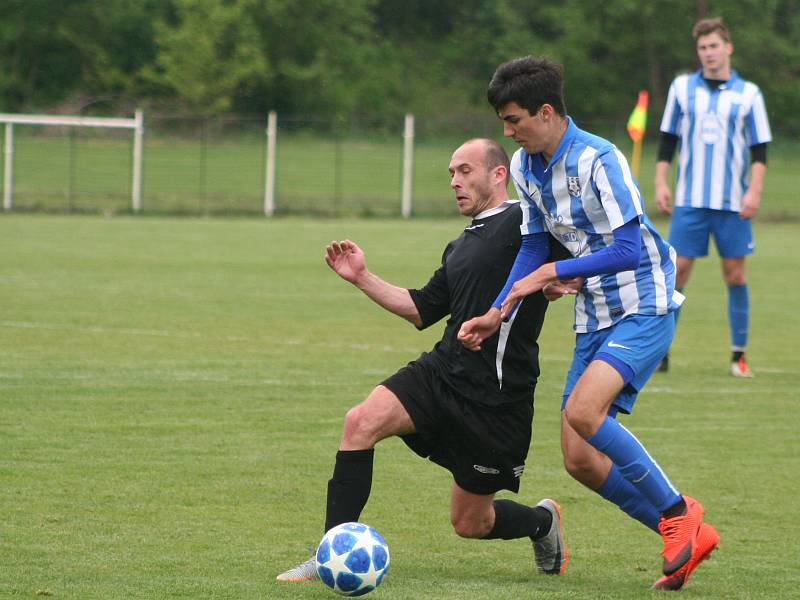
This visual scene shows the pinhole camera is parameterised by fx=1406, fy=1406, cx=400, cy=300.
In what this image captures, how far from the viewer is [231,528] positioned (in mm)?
5695

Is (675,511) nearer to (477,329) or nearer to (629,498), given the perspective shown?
(629,498)

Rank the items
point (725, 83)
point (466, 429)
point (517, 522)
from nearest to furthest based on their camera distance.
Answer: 1. point (466, 429)
2. point (517, 522)
3. point (725, 83)

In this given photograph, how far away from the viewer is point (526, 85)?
4.96 meters

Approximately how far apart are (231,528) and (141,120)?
25.8 meters

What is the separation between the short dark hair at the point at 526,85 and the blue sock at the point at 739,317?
5.55 metres

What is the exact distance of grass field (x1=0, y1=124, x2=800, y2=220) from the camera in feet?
103

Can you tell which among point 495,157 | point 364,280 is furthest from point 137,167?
point 495,157

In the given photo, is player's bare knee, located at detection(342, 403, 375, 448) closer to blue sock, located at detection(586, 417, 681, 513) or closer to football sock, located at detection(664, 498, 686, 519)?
blue sock, located at detection(586, 417, 681, 513)

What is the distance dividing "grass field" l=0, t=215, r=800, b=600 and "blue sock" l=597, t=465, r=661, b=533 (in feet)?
0.71

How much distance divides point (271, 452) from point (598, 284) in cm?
256

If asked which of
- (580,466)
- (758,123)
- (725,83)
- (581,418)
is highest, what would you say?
(725,83)

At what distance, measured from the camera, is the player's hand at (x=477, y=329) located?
497 centimetres

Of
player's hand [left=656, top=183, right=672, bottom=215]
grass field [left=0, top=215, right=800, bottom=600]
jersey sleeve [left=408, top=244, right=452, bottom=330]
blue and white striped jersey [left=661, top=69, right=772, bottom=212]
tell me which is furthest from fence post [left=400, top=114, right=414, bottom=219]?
jersey sleeve [left=408, top=244, right=452, bottom=330]

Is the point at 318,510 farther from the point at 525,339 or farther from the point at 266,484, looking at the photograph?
the point at 525,339
